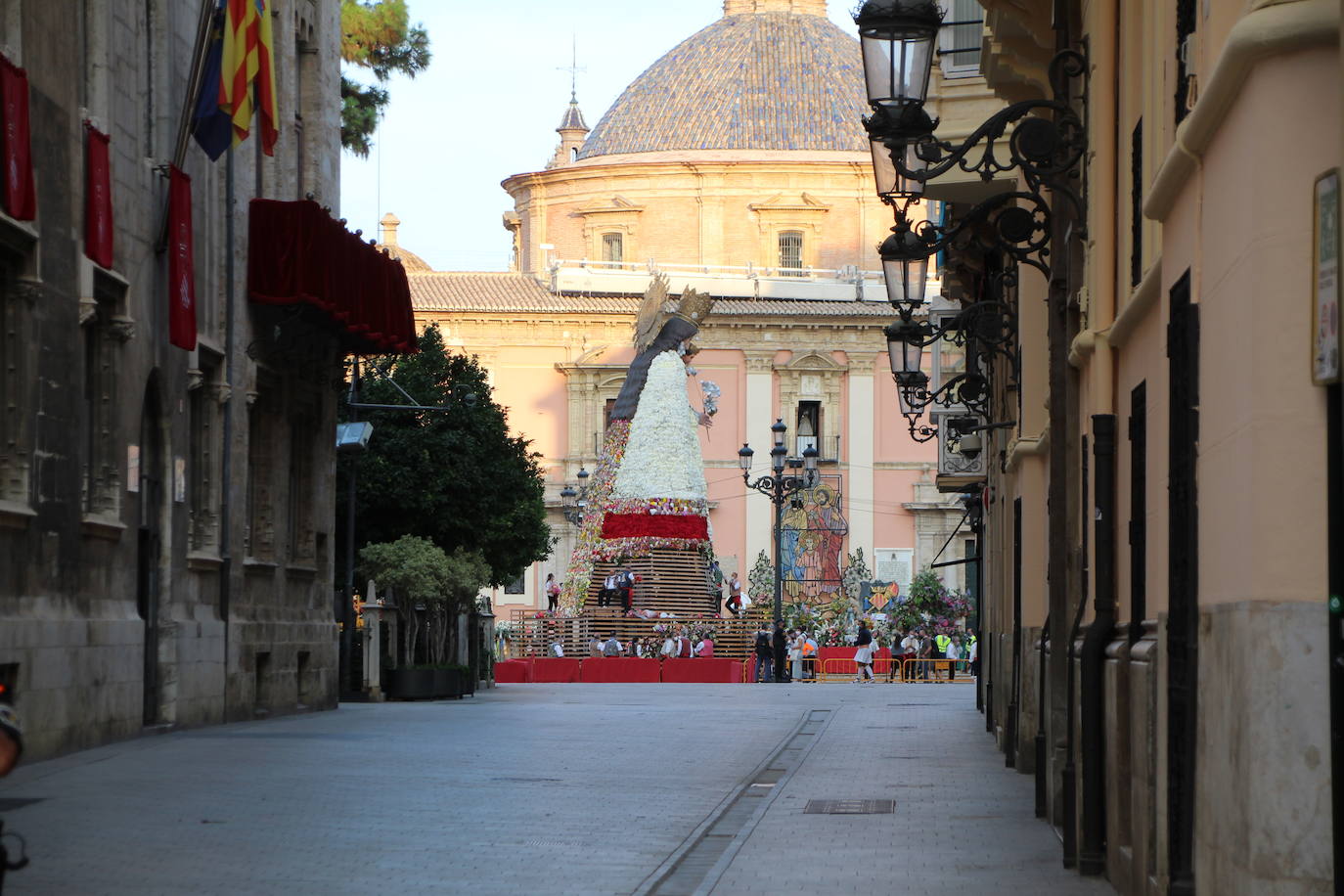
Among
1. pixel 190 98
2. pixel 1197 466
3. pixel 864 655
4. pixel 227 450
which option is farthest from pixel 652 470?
pixel 1197 466

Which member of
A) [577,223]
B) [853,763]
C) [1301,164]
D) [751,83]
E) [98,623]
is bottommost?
[853,763]

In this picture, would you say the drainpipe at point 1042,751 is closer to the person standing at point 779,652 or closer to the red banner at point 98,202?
the red banner at point 98,202

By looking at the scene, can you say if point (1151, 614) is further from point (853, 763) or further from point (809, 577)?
point (809, 577)

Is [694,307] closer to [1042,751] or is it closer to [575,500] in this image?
[575,500]

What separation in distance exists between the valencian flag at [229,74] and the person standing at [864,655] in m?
29.3

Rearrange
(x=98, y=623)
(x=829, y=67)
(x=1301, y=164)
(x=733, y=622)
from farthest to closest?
(x=829, y=67) < (x=733, y=622) < (x=98, y=623) < (x=1301, y=164)

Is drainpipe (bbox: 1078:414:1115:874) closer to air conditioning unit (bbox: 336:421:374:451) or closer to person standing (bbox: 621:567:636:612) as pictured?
air conditioning unit (bbox: 336:421:374:451)

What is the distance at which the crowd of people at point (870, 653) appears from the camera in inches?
1996

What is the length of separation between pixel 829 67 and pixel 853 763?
7515cm

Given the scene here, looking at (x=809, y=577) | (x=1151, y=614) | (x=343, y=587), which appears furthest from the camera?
(x=809, y=577)

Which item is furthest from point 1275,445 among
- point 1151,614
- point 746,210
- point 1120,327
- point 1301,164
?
point 746,210

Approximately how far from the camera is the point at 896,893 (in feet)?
35.5

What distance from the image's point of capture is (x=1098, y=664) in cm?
1095

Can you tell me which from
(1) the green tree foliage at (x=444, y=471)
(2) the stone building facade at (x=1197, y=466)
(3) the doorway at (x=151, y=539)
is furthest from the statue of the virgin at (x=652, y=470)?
(2) the stone building facade at (x=1197, y=466)
